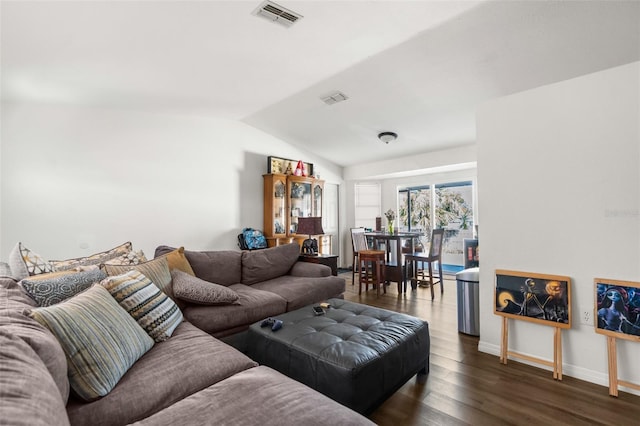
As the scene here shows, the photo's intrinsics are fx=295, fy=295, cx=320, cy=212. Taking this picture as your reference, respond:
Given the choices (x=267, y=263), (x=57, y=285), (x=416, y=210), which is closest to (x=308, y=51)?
(x=267, y=263)

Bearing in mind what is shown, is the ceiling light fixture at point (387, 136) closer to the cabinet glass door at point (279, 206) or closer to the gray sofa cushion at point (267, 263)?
the cabinet glass door at point (279, 206)

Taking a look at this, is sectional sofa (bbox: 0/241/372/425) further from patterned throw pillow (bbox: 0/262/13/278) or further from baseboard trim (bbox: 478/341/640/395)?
baseboard trim (bbox: 478/341/640/395)

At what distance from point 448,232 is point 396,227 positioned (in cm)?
110

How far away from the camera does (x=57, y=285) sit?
167cm

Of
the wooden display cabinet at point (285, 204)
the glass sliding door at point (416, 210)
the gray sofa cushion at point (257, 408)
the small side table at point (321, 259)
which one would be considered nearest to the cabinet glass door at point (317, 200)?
the wooden display cabinet at point (285, 204)

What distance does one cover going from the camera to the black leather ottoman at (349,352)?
5.15 ft

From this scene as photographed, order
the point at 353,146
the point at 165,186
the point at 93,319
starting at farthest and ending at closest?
the point at 353,146 → the point at 165,186 → the point at 93,319

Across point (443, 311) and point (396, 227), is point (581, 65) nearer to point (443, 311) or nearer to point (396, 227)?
point (443, 311)

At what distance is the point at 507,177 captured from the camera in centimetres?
251

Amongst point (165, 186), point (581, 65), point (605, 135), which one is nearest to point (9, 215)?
point (165, 186)

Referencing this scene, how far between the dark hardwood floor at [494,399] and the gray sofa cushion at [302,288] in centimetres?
118

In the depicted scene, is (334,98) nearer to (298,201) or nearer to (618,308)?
(298,201)

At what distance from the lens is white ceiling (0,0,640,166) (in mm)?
2139

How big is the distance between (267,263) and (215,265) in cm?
61
